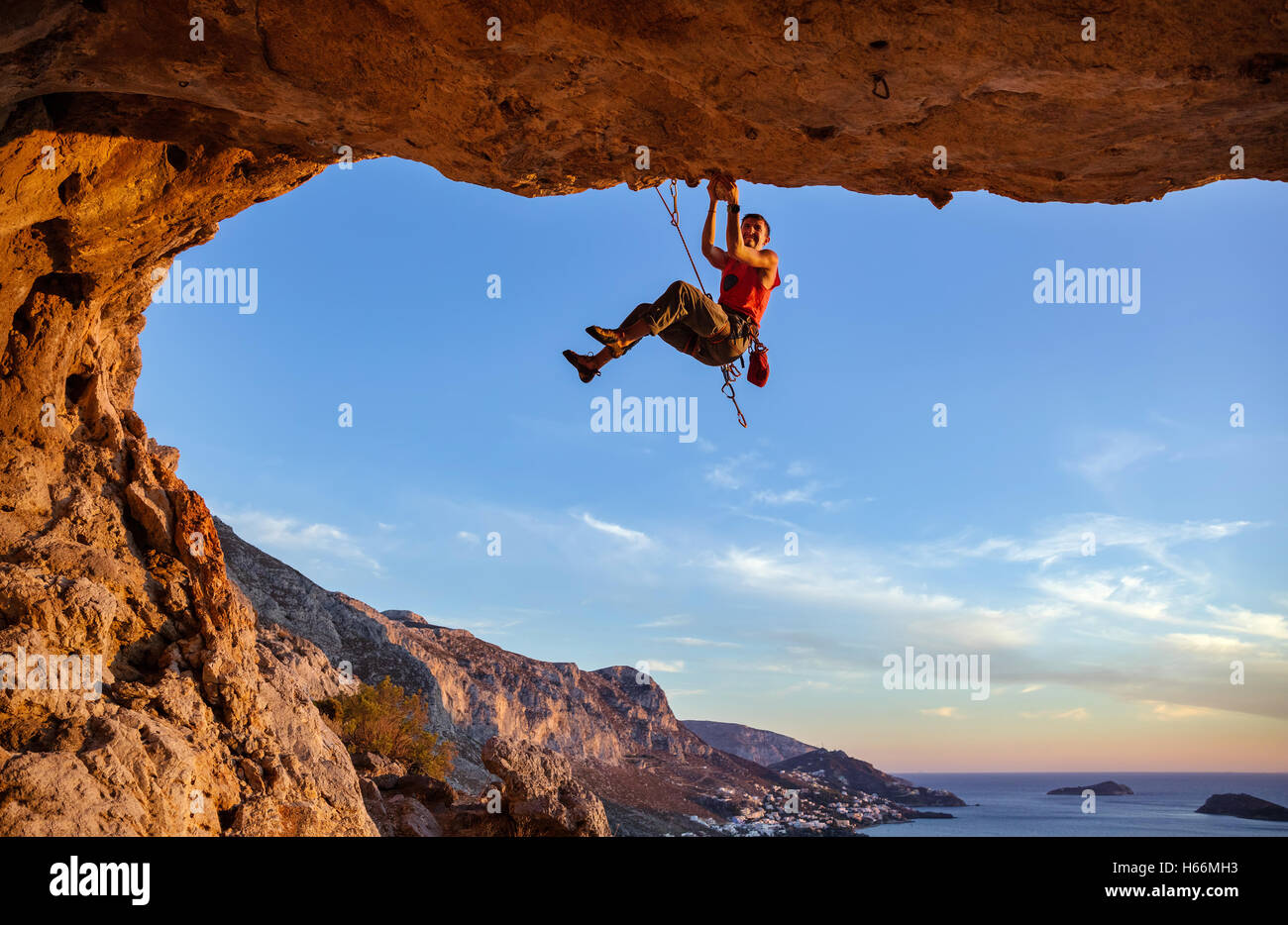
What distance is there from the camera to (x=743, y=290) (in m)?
8.50

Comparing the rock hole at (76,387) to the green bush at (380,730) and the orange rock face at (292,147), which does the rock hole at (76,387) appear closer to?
the orange rock face at (292,147)

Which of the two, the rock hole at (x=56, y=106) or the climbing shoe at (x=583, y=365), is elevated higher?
the rock hole at (x=56, y=106)

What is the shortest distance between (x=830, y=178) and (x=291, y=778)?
7725 mm

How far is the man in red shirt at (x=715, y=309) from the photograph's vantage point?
765cm

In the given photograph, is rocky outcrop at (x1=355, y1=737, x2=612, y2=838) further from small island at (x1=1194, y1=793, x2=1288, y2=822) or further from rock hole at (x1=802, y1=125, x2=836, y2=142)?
small island at (x1=1194, y1=793, x2=1288, y2=822)

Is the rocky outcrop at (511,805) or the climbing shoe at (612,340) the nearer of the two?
the climbing shoe at (612,340)

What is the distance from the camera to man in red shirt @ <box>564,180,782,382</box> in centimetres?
765

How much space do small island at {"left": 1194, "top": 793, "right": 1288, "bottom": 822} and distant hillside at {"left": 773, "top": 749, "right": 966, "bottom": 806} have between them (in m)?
16.5

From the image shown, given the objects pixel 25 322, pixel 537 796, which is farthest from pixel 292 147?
pixel 537 796

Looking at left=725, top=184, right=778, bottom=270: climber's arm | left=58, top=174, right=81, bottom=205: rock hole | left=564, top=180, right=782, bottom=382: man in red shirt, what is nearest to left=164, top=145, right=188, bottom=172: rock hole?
left=58, top=174, right=81, bottom=205: rock hole

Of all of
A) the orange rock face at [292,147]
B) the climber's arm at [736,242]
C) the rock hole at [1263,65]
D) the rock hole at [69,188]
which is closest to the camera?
the rock hole at [1263,65]

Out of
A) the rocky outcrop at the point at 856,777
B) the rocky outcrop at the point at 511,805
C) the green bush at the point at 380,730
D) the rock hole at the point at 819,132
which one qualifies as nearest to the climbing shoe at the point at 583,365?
the rock hole at the point at 819,132

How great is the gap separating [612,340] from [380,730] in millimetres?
10908
